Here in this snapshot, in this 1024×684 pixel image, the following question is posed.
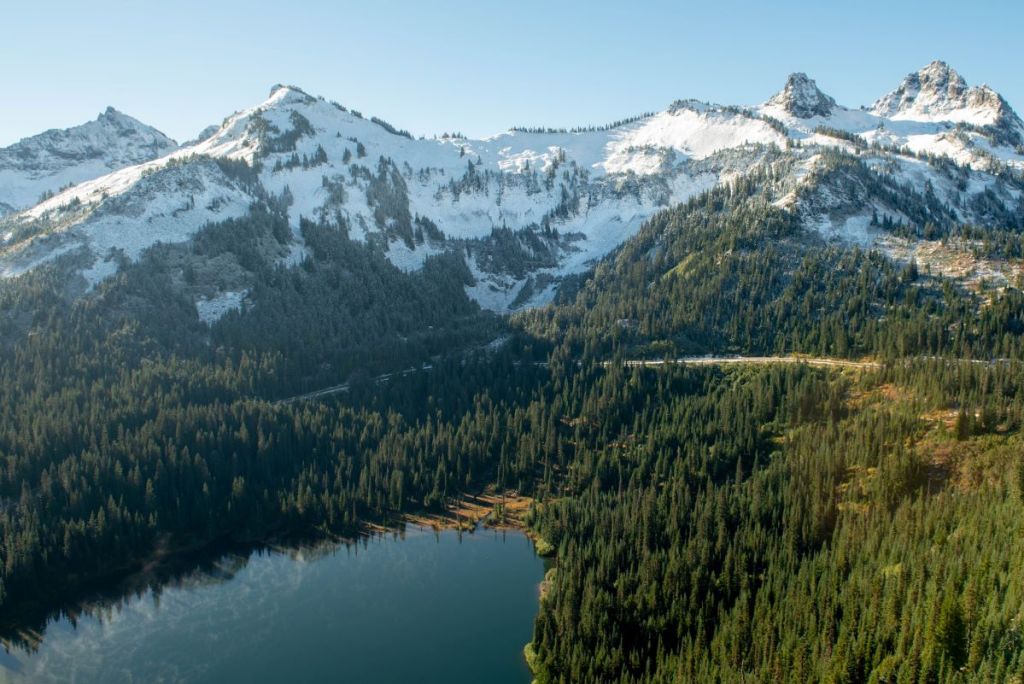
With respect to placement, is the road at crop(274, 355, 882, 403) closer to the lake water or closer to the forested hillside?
the forested hillside

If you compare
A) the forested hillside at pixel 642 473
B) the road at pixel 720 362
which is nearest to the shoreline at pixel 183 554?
the forested hillside at pixel 642 473

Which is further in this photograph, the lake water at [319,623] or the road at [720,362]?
the road at [720,362]

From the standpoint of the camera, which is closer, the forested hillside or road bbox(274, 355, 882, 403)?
the forested hillside

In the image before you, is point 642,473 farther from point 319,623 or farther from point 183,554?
point 183,554

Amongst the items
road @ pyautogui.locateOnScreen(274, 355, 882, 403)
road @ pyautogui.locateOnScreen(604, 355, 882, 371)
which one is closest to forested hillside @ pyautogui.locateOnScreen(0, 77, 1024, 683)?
road @ pyautogui.locateOnScreen(274, 355, 882, 403)

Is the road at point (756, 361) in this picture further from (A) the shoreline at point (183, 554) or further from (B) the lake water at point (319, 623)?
(B) the lake water at point (319, 623)

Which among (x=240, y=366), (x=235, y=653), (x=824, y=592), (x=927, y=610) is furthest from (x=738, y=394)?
(x=240, y=366)

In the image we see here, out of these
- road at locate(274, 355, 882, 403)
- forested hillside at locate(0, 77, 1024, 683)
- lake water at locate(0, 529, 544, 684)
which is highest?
road at locate(274, 355, 882, 403)

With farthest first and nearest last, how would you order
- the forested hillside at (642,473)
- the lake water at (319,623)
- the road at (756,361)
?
the road at (756,361), the lake water at (319,623), the forested hillside at (642,473)
